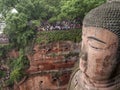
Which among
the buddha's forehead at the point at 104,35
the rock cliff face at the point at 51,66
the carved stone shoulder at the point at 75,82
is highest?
the buddha's forehead at the point at 104,35

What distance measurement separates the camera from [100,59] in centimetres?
398

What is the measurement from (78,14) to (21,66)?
10.1ft

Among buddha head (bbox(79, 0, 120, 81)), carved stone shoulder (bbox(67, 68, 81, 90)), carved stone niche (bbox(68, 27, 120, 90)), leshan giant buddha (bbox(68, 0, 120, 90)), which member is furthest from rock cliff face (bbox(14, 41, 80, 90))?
buddha head (bbox(79, 0, 120, 81))

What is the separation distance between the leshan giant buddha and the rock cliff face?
6426 millimetres

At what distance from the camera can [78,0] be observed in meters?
10.5

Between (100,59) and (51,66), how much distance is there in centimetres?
686

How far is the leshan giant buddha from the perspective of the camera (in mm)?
3922

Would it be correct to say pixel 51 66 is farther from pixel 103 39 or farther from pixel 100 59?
pixel 103 39

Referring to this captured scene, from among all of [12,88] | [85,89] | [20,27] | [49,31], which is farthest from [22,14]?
[85,89]

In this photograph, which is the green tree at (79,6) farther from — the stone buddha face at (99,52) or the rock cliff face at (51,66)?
the stone buddha face at (99,52)

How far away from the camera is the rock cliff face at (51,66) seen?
35.0ft

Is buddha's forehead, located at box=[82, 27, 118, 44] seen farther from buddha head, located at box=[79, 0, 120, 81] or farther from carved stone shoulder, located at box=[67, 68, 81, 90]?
carved stone shoulder, located at box=[67, 68, 81, 90]

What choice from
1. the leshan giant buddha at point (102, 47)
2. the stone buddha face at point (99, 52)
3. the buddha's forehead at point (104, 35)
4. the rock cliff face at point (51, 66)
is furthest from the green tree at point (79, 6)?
the buddha's forehead at point (104, 35)

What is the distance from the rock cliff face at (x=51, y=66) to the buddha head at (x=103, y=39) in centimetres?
657
